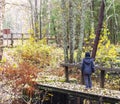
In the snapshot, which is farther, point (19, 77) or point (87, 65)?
point (19, 77)

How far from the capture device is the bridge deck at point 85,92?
11.3 metres

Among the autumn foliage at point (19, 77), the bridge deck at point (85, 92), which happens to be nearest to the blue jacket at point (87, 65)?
the bridge deck at point (85, 92)

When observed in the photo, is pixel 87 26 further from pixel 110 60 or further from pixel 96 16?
pixel 110 60

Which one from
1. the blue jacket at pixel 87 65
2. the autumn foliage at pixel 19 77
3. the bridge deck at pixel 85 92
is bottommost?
the bridge deck at pixel 85 92

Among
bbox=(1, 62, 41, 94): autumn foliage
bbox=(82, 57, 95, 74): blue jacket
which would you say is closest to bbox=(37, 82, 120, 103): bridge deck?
bbox=(1, 62, 41, 94): autumn foliage

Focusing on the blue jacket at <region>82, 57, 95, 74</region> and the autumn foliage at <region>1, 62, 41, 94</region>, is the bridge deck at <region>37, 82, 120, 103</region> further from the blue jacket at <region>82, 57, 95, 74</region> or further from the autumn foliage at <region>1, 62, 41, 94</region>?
the blue jacket at <region>82, 57, 95, 74</region>

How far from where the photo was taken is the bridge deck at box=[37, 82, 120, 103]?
37.1 ft

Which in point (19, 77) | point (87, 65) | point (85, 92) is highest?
point (87, 65)

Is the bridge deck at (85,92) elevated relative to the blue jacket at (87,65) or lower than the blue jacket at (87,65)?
lower

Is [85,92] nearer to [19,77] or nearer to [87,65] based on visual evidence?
[87,65]

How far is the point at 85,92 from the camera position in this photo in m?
12.0

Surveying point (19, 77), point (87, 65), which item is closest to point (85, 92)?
point (87, 65)

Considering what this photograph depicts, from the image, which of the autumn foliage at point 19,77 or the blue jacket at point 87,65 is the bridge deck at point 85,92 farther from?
the blue jacket at point 87,65

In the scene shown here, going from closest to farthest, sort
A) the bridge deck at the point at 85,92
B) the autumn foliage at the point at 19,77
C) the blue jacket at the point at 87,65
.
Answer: the bridge deck at the point at 85,92, the blue jacket at the point at 87,65, the autumn foliage at the point at 19,77
